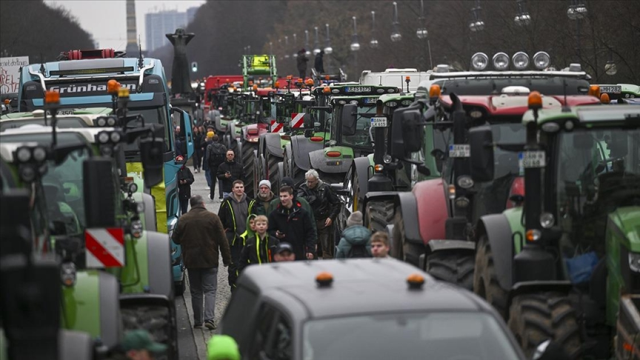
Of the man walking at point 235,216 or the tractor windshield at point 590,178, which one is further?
the man walking at point 235,216

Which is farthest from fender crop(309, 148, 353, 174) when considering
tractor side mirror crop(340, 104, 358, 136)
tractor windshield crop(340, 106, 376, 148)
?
tractor side mirror crop(340, 104, 358, 136)

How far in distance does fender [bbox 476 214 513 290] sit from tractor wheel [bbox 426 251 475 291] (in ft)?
3.08

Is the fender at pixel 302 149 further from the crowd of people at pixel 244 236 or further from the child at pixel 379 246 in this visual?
the child at pixel 379 246

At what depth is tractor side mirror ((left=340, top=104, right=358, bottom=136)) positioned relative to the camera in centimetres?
2048

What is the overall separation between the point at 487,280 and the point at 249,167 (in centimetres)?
2229

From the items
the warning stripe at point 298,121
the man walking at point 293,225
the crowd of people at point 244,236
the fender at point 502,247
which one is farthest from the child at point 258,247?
the warning stripe at point 298,121

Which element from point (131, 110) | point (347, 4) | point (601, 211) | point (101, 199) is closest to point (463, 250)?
point (601, 211)

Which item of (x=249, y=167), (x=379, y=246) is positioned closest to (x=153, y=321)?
(x=379, y=246)

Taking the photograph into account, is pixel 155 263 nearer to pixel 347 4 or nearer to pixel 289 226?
pixel 289 226

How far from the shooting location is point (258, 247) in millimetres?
14875

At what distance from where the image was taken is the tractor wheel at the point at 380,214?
16.3 meters

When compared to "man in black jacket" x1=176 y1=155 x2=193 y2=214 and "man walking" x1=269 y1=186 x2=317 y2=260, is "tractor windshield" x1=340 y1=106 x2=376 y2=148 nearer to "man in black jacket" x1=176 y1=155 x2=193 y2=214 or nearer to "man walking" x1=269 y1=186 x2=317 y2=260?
"man in black jacket" x1=176 y1=155 x2=193 y2=214

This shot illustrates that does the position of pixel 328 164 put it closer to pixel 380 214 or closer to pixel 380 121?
pixel 380 121

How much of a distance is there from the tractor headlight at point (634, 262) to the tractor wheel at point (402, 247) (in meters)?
4.14
